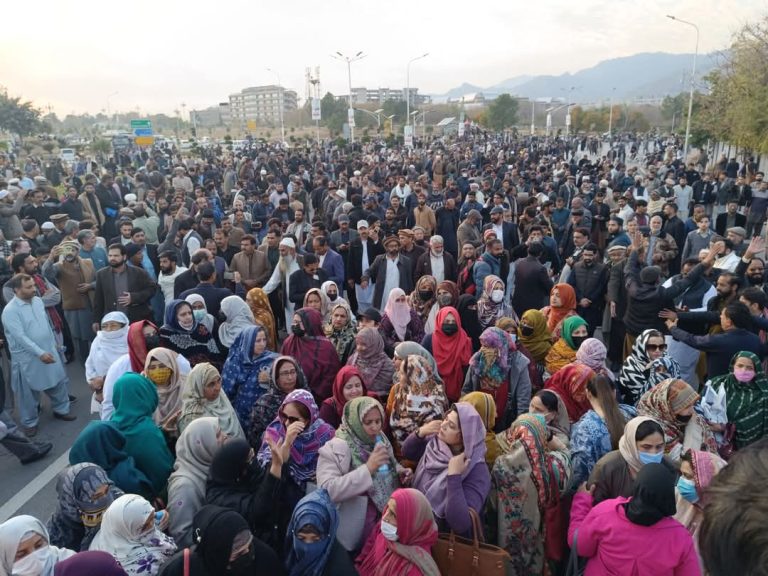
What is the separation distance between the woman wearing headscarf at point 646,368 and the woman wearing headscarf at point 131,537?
339 cm

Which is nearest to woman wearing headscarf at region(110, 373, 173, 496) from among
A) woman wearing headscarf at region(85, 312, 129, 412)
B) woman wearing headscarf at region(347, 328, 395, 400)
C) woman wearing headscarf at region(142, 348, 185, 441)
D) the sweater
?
woman wearing headscarf at region(142, 348, 185, 441)

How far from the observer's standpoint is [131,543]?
2688 millimetres

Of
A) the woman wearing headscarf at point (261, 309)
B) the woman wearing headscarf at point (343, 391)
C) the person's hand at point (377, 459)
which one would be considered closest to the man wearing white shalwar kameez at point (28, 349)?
the woman wearing headscarf at point (261, 309)

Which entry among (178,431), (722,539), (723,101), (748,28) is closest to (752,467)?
(722,539)

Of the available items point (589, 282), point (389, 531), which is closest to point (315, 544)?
point (389, 531)

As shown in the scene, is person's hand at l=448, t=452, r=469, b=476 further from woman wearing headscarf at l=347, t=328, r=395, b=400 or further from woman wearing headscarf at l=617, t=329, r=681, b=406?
woman wearing headscarf at l=617, t=329, r=681, b=406

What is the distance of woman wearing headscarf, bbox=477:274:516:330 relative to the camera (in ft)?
18.3

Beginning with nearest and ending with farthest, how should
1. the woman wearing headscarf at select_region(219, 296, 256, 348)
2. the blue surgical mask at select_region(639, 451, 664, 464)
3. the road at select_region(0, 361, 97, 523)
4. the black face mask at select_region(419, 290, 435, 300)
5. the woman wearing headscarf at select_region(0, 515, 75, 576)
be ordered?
the woman wearing headscarf at select_region(0, 515, 75, 576) < the blue surgical mask at select_region(639, 451, 664, 464) < the road at select_region(0, 361, 97, 523) < the woman wearing headscarf at select_region(219, 296, 256, 348) < the black face mask at select_region(419, 290, 435, 300)

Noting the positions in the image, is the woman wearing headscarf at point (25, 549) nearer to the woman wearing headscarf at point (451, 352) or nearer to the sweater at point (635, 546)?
the sweater at point (635, 546)

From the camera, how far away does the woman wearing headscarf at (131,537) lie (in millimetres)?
2645

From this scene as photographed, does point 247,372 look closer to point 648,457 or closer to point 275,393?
point 275,393

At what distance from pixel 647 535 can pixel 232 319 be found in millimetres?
4036

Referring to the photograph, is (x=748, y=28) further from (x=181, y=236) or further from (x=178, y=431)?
(x=178, y=431)

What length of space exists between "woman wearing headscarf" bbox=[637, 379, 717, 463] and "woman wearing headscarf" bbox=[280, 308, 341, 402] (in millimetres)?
2484
